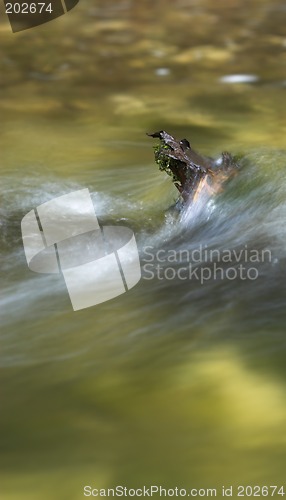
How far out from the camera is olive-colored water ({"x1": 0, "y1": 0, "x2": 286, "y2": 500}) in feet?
7.52

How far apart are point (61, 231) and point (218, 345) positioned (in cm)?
167

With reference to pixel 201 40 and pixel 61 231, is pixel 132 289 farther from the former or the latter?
pixel 201 40

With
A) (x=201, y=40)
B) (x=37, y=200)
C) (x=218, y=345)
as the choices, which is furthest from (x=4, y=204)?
(x=201, y=40)

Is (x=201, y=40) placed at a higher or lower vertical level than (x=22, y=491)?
higher

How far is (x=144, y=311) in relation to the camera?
314 cm

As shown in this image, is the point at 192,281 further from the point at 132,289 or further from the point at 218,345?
the point at 218,345

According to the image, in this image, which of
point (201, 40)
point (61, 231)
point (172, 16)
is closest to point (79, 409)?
point (61, 231)

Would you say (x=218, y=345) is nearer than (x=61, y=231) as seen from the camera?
Yes

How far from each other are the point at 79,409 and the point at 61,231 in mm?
1853

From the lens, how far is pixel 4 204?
4727 mm

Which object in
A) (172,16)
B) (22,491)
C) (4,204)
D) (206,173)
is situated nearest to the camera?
(22,491)

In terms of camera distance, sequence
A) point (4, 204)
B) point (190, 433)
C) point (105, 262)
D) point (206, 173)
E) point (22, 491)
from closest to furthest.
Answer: point (22, 491) < point (190, 433) < point (105, 262) < point (206, 173) < point (4, 204)

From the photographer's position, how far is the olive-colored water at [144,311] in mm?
2293

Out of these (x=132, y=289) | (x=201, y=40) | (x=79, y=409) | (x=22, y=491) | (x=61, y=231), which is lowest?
(x=22, y=491)
